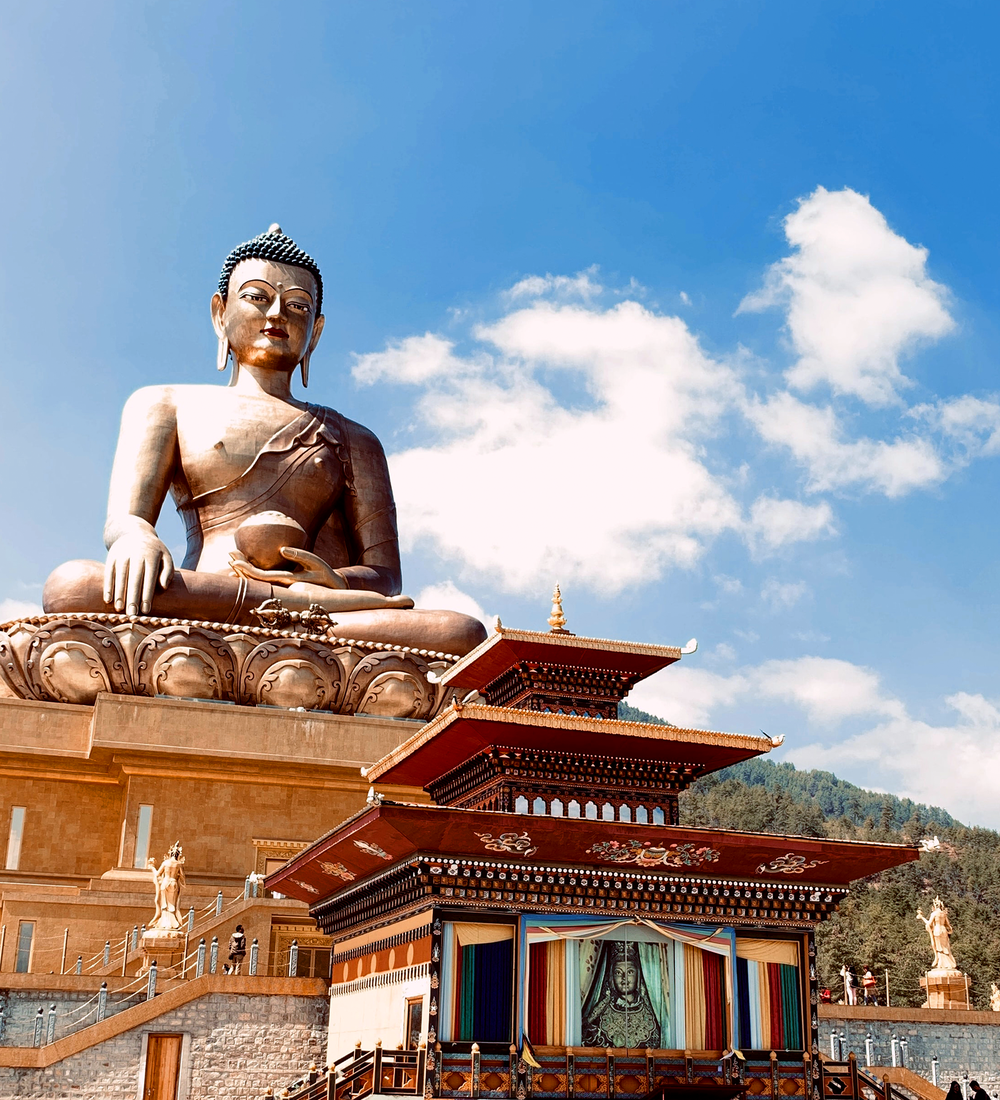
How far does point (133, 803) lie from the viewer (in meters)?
19.4

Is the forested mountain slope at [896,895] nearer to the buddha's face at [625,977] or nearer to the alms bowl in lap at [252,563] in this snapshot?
the alms bowl in lap at [252,563]

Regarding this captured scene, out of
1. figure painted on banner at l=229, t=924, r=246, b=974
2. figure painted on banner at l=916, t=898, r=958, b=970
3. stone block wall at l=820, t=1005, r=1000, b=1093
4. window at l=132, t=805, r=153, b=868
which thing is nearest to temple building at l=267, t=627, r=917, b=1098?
figure painted on banner at l=229, t=924, r=246, b=974

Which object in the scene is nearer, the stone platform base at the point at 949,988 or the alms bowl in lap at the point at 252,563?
the stone platform base at the point at 949,988

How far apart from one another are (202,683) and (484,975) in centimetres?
916

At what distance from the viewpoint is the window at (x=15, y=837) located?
19.3 meters

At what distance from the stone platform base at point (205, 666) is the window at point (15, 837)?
68.0 inches

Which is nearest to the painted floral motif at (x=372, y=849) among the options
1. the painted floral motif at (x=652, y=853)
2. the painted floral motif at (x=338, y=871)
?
the painted floral motif at (x=338, y=871)

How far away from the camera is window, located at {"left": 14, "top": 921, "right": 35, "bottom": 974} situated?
17.3 m

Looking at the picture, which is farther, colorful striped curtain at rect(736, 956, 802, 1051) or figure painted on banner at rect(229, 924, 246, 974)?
figure painted on banner at rect(229, 924, 246, 974)

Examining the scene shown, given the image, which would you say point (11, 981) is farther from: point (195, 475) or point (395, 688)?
point (195, 475)

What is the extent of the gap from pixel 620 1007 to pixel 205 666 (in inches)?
386

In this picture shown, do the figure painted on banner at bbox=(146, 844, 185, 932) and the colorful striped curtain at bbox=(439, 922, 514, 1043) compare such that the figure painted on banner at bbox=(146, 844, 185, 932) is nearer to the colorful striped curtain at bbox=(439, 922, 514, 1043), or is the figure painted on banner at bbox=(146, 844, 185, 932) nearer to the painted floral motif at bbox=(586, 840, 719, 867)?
the colorful striped curtain at bbox=(439, 922, 514, 1043)

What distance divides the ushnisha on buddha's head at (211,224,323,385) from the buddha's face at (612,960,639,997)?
1571 cm

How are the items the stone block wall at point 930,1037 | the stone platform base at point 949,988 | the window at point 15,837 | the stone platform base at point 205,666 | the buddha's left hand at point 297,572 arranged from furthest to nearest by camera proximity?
the buddha's left hand at point 297,572 → the stone platform base at point 205,666 → the window at point 15,837 → the stone platform base at point 949,988 → the stone block wall at point 930,1037
